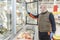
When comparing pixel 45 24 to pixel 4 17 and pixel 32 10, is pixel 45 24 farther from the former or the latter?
pixel 4 17

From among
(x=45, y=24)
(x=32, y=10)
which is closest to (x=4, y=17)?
(x=45, y=24)

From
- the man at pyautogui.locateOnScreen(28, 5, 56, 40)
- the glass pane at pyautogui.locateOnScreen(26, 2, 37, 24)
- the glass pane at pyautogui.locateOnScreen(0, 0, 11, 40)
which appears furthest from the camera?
the glass pane at pyautogui.locateOnScreen(26, 2, 37, 24)

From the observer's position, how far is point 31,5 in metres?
5.14

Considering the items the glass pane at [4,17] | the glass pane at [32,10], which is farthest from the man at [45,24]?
the glass pane at [4,17]

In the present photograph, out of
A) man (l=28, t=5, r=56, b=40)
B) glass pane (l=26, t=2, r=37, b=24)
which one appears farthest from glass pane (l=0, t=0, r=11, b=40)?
glass pane (l=26, t=2, r=37, b=24)

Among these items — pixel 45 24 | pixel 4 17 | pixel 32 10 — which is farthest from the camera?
pixel 32 10

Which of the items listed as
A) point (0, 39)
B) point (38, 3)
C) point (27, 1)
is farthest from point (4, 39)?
point (38, 3)

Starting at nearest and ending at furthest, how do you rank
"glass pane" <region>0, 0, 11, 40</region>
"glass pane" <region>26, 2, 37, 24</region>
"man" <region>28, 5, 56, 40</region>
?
"glass pane" <region>0, 0, 11, 40</region>, "man" <region>28, 5, 56, 40</region>, "glass pane" <region>26, 2, 37, 24</region>

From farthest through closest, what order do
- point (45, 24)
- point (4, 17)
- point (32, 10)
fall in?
point (32, 10)
point (45, 24)
point (4, 17)

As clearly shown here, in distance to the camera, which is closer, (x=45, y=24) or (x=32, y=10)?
(x=45, y=24)

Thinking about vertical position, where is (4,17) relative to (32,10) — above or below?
below

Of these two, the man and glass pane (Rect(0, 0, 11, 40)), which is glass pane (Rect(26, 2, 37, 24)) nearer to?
the man

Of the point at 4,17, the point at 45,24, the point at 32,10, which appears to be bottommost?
the point at 45,24

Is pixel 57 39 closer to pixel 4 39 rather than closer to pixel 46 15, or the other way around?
pixel 46 15
